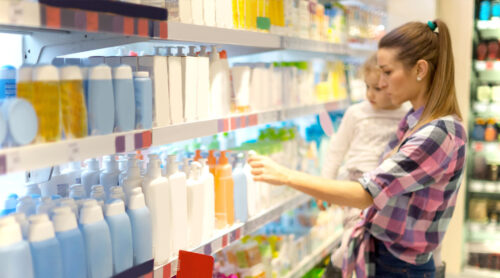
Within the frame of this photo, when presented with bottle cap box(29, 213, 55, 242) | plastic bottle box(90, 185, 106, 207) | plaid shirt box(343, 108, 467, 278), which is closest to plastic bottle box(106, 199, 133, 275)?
plastic bottle box(90, 185, 106, 207)

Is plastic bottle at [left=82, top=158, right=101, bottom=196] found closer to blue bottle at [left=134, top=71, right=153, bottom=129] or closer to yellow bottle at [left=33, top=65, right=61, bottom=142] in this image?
blue bottle at [left=134, top=71, right=153, bottom=129]

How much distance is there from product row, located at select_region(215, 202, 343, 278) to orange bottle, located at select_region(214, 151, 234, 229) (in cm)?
47

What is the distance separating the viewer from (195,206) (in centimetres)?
203

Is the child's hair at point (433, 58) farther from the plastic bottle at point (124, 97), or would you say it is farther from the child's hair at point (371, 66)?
the plastic bottle at point (124, 97)

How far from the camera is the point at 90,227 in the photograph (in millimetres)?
1529

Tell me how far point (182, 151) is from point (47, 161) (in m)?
1.30

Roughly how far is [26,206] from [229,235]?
942 mm

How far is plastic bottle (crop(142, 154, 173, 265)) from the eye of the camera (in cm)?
180

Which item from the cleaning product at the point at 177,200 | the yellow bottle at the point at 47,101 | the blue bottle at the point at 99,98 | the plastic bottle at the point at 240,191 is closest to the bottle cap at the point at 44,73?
the yellow bottle at the point at 47,101

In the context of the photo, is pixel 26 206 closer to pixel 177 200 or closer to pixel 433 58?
pixel 177 200

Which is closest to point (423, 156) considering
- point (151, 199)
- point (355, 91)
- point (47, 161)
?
point (151, 199)

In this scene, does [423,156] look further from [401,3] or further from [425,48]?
[401,3]

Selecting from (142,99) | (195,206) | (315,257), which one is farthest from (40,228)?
(315,257)

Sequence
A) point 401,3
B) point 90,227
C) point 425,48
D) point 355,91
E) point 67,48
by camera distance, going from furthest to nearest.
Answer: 1. point 401,3
2. point 355,91
3. point 425,48
4. point 67,48
5. point 90,227
